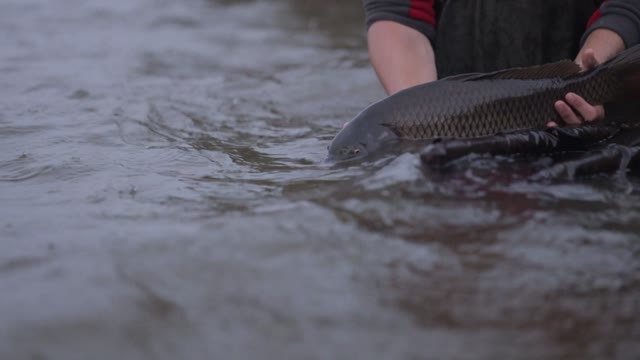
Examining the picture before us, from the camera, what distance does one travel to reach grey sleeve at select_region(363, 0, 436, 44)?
3.44m

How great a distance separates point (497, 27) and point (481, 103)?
96 cm

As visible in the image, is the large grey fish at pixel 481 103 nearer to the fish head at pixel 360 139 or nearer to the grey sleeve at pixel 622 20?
the fish head at pixel 360 139

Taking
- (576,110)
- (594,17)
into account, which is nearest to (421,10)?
(594,17)

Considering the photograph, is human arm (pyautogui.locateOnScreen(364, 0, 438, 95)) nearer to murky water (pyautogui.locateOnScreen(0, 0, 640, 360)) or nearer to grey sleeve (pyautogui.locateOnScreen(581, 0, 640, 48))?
murky water (pyautogui.locateOnScreen(0, 0, 640, 360))

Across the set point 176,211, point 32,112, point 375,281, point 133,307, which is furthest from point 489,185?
point 32,112

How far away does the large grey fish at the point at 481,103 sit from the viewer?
8.32ft

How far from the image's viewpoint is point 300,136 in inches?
133

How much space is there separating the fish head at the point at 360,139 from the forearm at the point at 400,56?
65 centimetres

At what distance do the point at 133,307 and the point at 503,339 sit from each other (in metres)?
0.67

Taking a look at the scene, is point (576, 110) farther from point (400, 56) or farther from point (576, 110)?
point (400, 56)

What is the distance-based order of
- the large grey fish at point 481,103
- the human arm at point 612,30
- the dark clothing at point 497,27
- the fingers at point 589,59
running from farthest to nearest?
the dark clothing at point 497,27 → the human arm at point 612,30 → the fingers at point 589,59 → the large grey fish at point 481,103

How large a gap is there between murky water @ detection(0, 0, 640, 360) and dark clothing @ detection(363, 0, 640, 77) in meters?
0.59

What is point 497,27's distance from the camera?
3.40 metres

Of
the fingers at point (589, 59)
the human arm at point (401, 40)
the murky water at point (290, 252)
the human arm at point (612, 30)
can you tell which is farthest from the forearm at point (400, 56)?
the fingers at point (589, 59)
